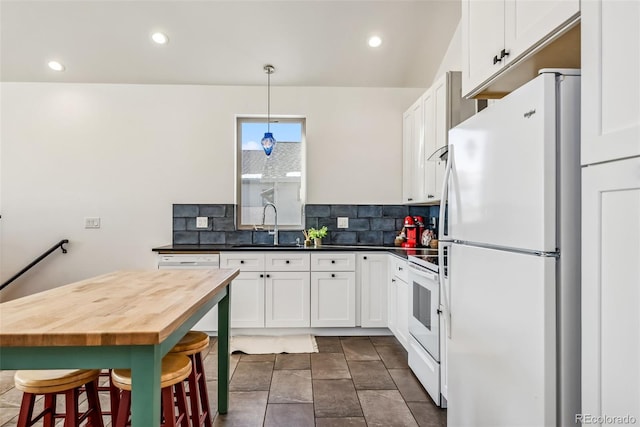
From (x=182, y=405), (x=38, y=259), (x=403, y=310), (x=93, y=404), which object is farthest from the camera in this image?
(x=38, y=259)

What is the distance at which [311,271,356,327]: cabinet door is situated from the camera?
12.2 feet

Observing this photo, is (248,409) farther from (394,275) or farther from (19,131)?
(19,131)

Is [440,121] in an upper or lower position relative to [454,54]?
lower

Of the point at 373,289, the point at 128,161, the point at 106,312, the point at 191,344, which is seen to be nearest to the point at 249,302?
the point at 373,289

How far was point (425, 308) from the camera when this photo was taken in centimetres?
253

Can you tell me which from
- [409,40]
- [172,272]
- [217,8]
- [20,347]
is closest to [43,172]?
[217,8]

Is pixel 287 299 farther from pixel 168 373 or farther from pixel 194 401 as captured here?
pixel 168 373

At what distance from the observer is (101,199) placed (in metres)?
4.15

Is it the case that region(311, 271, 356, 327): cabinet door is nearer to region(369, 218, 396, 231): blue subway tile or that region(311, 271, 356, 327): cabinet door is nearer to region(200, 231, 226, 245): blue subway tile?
region(369, 218, 396, 231): blue subway tile

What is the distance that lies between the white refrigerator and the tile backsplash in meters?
2.60

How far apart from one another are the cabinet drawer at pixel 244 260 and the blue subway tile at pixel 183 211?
788 millimetres

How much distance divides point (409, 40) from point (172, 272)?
3091 millimetres

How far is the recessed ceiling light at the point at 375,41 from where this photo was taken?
12.0ft
